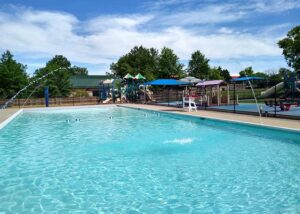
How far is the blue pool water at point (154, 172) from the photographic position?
560cm

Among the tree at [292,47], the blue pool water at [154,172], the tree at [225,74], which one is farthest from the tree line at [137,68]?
the tree at [225,74]

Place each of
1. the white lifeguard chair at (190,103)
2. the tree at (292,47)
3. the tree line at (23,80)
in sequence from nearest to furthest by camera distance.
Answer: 1. the white lifeguard chair at (190,103)
2. the tree line at (23,80)
3. the tree at (292,47)

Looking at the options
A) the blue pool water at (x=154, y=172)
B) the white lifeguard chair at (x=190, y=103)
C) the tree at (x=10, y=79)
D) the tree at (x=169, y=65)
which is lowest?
the blue pool water at (x=154, y=172)

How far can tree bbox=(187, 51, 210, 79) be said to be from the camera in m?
56.3

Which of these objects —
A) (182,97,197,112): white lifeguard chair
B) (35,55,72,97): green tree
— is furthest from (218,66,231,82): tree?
(182,97,197,112): white lifeguard chair

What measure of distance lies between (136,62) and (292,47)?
1069 inches

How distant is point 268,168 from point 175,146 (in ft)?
12.1

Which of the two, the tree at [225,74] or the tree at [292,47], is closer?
the tree at [292,47]

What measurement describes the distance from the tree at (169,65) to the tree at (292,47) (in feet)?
50.8

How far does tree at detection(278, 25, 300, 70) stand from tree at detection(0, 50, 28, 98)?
36.0 metres

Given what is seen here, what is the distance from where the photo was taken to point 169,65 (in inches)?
1901

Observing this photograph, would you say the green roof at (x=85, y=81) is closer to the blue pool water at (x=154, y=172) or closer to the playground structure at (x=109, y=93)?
Result: the playground structure at (x=109, y=93)

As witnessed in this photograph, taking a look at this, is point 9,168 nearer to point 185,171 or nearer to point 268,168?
point 185,171

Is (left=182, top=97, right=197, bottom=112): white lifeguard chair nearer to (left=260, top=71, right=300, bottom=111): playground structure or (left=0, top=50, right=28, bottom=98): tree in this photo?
(left=260, top=71, right=300, bottom=111): playground structure
